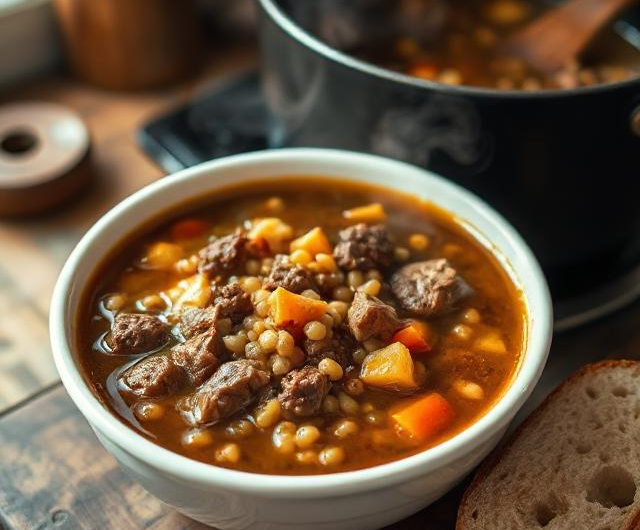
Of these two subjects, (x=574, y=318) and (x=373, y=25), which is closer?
(x=574, y=318)

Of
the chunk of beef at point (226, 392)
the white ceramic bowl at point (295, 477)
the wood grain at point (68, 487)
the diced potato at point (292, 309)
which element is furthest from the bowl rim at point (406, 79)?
the wood grain at point (68, 487)

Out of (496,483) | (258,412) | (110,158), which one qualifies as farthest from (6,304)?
(496,483)

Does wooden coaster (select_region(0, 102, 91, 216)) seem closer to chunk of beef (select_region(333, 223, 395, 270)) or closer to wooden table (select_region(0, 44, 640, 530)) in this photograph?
wooden table (select_region(0, 44, 640, 530))

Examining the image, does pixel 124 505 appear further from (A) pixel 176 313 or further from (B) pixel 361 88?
(B) pixel 361 88

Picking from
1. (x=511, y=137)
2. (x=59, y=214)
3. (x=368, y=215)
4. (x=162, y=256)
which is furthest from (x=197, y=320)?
(x=59, y=214)

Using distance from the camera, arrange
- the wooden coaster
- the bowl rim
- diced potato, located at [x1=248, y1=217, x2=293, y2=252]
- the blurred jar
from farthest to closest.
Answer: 1. the blurred jar
2. the wooden coaster
3. diced potato, located at [x1=248, y1=217, x2=293, y2=252]
4. the bowl rim

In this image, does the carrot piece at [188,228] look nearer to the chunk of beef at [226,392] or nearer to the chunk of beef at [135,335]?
the chunk of beef at [135,335]

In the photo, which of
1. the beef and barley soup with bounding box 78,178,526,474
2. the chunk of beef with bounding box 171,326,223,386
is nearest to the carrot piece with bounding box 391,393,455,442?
the beef and barley soup with bounding box 78,178,526,474
